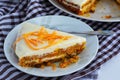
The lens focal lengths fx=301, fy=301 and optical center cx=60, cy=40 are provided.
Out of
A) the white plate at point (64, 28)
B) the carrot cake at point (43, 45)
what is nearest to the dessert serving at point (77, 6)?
the white plate at point (64, 28)

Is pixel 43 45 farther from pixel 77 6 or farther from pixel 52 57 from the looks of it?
pixel 77 6

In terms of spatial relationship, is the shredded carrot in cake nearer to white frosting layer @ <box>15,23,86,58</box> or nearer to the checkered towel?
white frosting layer @ <box>15,23,86,58</box>

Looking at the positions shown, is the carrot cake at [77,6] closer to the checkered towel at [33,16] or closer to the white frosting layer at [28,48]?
the checkered towel at [33,16]

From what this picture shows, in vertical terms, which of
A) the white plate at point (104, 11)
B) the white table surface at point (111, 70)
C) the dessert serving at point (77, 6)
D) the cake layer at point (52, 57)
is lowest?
the white table surface at point (111, 70)

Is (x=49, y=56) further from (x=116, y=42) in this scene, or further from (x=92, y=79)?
(x=116, y=42)

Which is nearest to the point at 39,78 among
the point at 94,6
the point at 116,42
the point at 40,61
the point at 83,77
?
the point at 40,61

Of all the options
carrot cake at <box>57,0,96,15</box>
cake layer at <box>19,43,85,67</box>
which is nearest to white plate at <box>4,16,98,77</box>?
cake layer at <box>19,43,85,67</box>

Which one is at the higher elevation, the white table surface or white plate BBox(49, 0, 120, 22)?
white plate BBox(49, 0, 120, 22)
